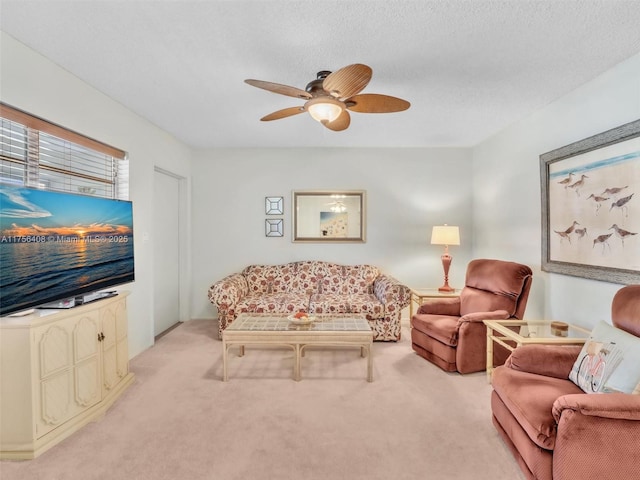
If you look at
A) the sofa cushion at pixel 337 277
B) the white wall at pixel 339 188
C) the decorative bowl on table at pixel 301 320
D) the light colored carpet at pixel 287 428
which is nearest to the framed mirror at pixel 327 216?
the white wall at pixel 339 188

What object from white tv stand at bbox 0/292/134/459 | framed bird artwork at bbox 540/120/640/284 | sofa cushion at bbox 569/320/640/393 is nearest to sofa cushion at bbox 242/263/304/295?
white tv stand at bbox 0/292/134/459

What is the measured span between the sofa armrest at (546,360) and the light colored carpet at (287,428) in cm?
50

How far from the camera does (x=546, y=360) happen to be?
2.01m

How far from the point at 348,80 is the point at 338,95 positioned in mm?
230

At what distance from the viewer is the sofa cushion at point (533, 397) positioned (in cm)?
154

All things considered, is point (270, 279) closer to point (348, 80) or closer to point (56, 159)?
point (56, 159)

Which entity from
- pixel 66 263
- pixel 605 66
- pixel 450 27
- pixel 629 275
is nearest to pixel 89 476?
pixel 66 263

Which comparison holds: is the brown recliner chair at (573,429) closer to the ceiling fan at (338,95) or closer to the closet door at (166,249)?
the ceiling fan at (338,95)

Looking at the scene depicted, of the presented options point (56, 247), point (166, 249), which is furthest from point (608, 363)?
point (166, 249)

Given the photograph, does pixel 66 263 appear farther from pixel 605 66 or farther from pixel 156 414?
pixel 605 66

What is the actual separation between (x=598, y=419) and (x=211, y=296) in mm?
3422

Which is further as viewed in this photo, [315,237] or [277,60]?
[315,237]

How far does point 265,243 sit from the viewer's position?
4.76 meters

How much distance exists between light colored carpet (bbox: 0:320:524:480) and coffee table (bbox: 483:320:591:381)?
0.42m
